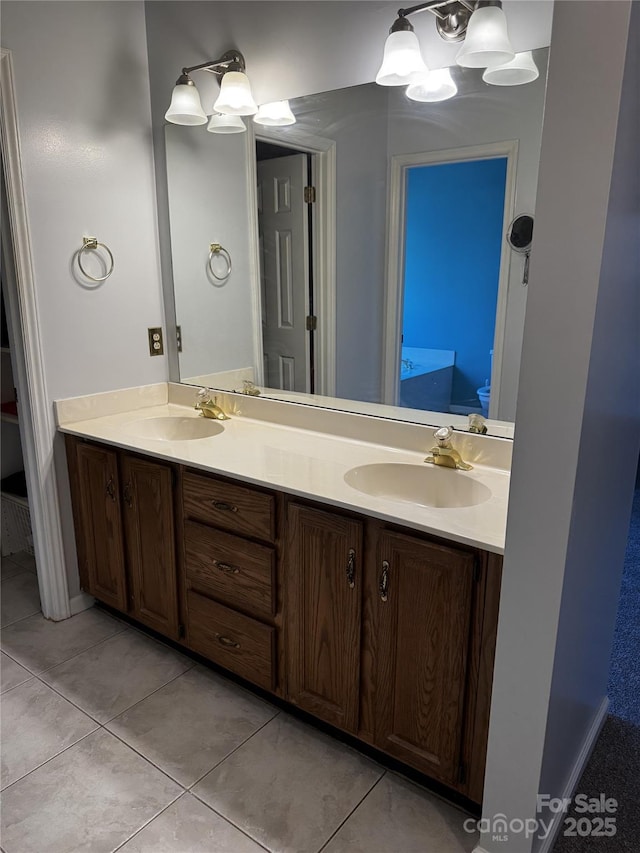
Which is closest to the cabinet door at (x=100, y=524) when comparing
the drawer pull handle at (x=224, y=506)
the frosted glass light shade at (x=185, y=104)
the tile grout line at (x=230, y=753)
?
the drawer pull handle at (x=224, y=506)

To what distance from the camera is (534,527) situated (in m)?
1.15

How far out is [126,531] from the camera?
2.18 m

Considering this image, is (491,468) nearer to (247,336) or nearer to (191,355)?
(247,336)

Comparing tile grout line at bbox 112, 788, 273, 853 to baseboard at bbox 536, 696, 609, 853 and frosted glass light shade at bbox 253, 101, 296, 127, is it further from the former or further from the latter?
frosted glass light shade at bbox 253, 101, 296, 127

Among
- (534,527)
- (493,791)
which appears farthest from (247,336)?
(493,791)

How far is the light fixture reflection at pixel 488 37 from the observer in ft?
4.94

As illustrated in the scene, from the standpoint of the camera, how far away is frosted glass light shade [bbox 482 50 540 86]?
5.03ft

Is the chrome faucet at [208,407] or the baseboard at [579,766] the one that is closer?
the baseboard at [579,766]

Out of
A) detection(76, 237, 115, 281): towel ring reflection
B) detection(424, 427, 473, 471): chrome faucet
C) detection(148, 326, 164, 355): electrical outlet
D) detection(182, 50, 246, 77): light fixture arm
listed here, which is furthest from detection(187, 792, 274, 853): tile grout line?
detection(182, 50, 246, 77): light fixture arm

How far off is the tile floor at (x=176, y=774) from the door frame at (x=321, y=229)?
114 cm

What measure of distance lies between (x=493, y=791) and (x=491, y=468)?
0.83 m

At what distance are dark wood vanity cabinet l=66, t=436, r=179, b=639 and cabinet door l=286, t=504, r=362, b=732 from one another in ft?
1.79

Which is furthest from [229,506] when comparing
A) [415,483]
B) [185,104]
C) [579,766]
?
[185,104]

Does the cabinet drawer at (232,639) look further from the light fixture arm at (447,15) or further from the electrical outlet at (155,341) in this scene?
the light fixture arm at (447,15)
